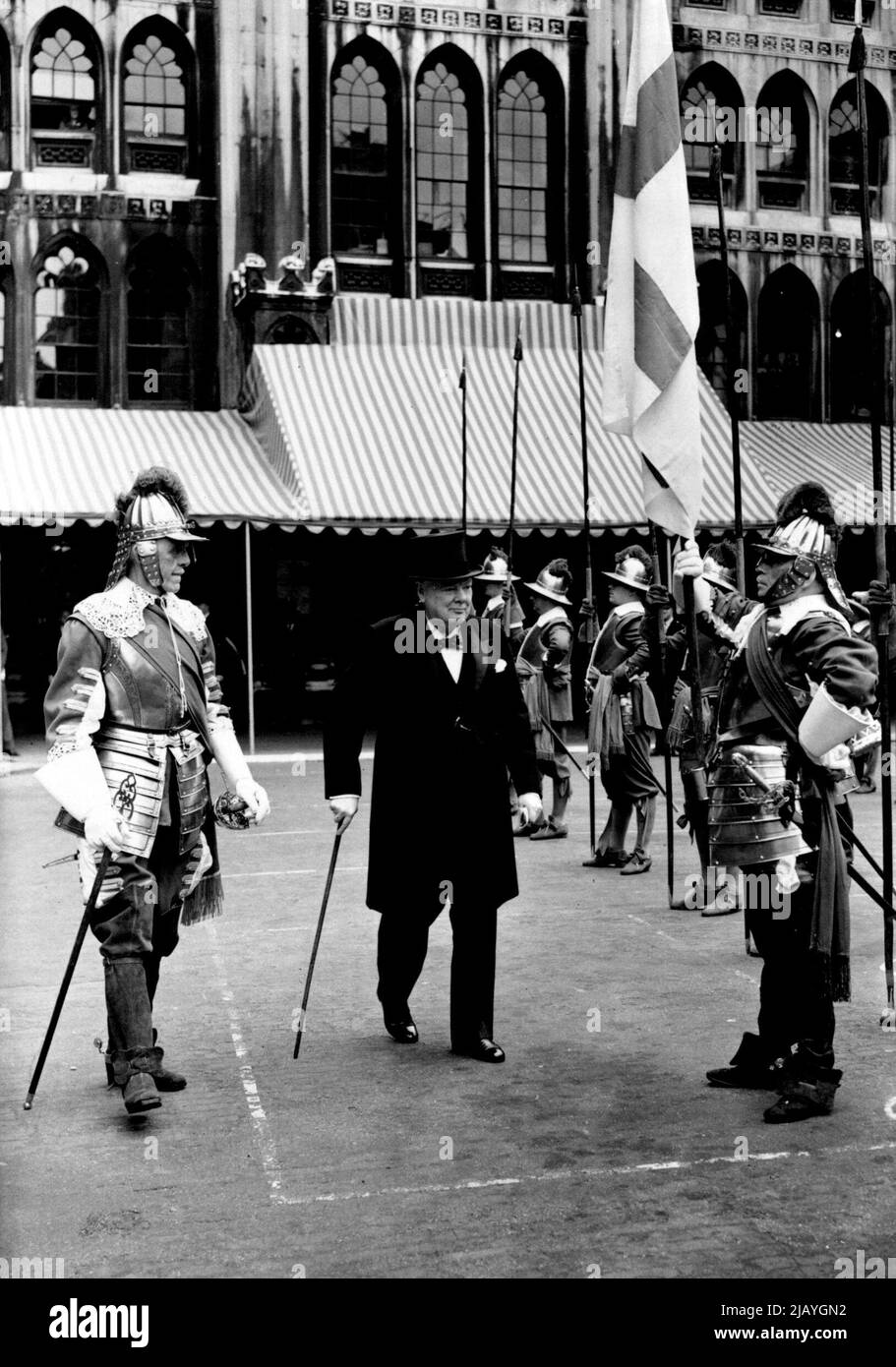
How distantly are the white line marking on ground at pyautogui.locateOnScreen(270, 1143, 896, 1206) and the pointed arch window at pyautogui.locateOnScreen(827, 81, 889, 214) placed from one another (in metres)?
21.3

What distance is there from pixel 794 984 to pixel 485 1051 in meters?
Answer: 1.28

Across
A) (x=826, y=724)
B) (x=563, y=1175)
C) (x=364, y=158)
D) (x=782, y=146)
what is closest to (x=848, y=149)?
(x=782, y=146)

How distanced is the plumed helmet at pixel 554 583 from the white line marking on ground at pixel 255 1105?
5.48 metres

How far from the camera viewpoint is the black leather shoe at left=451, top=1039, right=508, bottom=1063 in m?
6.11

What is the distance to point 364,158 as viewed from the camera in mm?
21953

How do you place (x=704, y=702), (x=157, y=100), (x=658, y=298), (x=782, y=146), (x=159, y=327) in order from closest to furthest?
1. (x=658, y=298)
2. (x=704, y=702)
3. (x=157, y=100)
4. (x=159, y=327)
5. (x=782, y=146)

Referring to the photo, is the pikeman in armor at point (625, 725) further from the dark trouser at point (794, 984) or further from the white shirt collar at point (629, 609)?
the dark trouser at point (794, 984)

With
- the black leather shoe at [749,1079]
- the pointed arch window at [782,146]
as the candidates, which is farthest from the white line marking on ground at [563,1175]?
the pointed arch window at [782,146]

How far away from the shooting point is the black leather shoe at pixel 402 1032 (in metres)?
6.42

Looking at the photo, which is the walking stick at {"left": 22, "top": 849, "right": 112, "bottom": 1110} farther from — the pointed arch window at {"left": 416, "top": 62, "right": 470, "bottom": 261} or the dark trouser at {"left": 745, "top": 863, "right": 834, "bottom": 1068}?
the pointed arch window at {"left": 416, "top": 62, "right": 470, "bottom": 261}

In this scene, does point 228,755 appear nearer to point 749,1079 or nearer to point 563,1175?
point 563,1175

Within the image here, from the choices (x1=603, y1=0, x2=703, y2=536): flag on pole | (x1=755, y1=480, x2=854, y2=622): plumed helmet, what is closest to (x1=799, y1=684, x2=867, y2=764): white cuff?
(x1=755, y1=480, x2=854, y2=622): plumed helmet

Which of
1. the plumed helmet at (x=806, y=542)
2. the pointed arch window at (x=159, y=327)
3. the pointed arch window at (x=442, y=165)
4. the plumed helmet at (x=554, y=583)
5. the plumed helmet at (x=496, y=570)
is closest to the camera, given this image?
the plumed helmet at (x=806, y=542)

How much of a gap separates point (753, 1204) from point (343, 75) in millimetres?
20127
